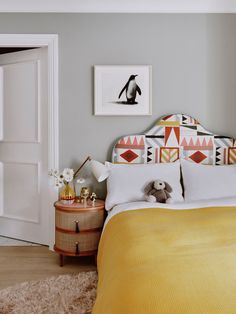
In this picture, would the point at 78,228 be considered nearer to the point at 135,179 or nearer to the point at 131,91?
the point at 135,179

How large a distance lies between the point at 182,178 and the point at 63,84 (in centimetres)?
145

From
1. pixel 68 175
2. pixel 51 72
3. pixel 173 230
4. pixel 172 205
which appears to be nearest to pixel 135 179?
pixel 172 205

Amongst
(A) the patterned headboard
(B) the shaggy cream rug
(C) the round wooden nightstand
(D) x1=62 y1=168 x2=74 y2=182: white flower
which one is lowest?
(B) the shaggy cream rug

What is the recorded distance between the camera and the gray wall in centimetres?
336

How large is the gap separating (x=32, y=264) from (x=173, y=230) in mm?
1618

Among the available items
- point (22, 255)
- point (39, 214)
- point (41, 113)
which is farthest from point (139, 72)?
point (22, 255)

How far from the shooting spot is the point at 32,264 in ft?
10.1

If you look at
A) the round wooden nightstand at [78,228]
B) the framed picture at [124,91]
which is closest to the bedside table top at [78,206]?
the round wooden nightstand at [78,228]

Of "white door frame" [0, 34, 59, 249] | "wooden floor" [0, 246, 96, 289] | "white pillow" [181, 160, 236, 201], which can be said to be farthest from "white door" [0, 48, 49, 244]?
"white pillow" [181, 160, 236, 201]

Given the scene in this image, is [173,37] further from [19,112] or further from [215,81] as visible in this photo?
[19,112]

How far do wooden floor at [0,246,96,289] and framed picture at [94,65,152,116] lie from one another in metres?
1.41

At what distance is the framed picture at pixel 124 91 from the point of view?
3348 millimetres

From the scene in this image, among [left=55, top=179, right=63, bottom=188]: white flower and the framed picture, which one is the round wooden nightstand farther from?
the framed picture

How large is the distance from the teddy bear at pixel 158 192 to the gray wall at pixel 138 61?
0.62 m
